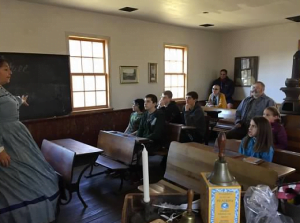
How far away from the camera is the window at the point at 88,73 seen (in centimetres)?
466

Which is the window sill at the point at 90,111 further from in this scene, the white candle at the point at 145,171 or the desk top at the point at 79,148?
the white candle at the point at 145,171

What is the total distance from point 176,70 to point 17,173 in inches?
192

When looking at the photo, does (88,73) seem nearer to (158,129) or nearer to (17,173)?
(158,129)

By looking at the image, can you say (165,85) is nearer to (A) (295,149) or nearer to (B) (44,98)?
(B) (44,98)

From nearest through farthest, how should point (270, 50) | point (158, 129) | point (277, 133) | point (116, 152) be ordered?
point (277, 133) → point (116, 152) → point (158, 129) → point (270, 50)

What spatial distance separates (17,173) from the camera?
2.13 meters

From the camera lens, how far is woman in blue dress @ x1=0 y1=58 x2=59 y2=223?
2.10 metres

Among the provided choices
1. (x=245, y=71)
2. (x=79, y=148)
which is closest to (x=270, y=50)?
(x=245, y=71)

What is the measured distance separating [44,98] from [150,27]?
2.74 m

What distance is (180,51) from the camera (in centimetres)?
649

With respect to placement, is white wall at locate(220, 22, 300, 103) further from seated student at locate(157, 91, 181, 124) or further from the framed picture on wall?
seated student at locate(157, 91, 181, 124)

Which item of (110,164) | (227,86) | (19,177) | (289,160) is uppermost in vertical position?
(227,86)

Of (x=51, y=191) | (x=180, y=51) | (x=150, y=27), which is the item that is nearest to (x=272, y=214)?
(x=51, y=191)

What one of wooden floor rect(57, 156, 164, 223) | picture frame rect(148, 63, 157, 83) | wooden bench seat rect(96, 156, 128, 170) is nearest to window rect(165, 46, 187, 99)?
picture frame rect(148, 63, 157, 83)
